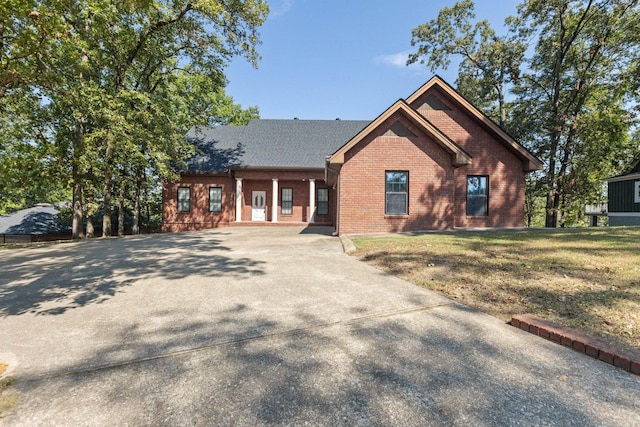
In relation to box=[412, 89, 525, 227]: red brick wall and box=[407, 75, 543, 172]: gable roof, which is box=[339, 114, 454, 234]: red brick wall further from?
box=[407, 75, 543, 172]: gable roof

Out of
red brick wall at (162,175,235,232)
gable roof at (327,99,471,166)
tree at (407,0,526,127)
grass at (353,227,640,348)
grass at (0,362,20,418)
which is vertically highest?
tree at (407,0,526,127)

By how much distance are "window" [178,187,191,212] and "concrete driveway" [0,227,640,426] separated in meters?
15.3

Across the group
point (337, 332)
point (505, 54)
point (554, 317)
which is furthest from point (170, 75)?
point (505, 54)

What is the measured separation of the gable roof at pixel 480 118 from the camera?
46.4 feet

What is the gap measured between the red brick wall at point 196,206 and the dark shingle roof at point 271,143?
828 millimetres

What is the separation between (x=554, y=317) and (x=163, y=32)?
20.0 metres

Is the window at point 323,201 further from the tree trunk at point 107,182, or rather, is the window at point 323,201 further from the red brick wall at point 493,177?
the tree trunk at point 107,182

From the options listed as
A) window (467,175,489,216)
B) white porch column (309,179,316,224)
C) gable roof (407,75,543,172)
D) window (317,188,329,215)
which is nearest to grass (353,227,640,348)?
window (467,175,489,216)

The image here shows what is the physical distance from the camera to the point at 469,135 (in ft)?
48.2

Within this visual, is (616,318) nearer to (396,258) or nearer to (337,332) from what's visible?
(337,332)

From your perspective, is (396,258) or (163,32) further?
(163,32)

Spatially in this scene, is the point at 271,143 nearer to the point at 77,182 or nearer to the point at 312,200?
the point at 312,200

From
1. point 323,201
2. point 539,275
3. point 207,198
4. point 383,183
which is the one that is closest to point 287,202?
point 323,201

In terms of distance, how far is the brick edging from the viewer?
2.75 meters
